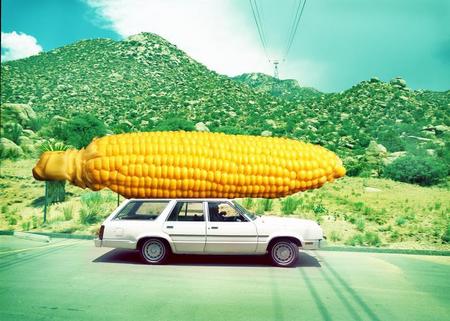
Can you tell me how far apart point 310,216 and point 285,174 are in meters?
4.10

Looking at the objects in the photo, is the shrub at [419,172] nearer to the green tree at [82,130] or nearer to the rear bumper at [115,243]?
the rear bumper at [115,243]

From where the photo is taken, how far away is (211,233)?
8.46 metres

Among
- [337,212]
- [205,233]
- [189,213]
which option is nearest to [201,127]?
[337,212]

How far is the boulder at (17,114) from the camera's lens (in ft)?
135

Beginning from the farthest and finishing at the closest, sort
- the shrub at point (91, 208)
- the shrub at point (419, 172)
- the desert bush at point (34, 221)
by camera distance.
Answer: the shrub at point (419, 172) < the shrub at point (91, 208) < the desert bush at point (34, 221)

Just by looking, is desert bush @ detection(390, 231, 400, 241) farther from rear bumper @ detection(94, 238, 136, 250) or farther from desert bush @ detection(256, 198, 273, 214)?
rear bumper @ detection(94, 238, 136, 250)

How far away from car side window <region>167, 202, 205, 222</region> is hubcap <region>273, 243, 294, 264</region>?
1615mm

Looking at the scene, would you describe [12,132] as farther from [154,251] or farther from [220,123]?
[154,251]

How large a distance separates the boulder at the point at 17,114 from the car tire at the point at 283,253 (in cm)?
3833

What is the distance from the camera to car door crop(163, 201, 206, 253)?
8.49 metres

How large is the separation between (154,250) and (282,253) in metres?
2.61

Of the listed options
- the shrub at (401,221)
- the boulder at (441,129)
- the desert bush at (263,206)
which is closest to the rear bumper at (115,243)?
the desert bush at (263,206)

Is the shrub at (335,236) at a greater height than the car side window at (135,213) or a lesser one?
lesser

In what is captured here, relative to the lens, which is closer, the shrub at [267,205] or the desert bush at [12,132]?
the shrub at [267,205]
